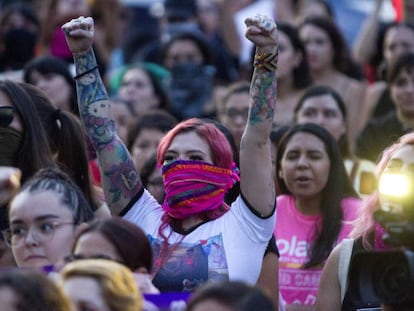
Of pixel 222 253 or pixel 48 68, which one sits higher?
pixel 48 68

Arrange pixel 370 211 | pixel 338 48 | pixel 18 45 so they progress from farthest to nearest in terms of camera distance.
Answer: pixel 18 45, pixel 338 48, pixel 370 211

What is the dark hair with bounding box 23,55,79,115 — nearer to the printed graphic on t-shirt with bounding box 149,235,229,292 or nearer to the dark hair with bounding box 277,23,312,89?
the dark hair with bounding box 277,23,312,89

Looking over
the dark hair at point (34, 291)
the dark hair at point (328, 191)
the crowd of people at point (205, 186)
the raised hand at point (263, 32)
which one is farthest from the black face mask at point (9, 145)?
the dark hair at point (34, 291)

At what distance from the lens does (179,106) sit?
10.9 metres

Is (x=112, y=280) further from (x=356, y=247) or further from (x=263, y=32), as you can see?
(x=356, y=247)

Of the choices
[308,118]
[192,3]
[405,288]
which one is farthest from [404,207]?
[192,3]

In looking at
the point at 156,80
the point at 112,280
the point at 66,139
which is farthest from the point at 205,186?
the point at 156,80

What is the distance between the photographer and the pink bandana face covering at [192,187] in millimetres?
6156

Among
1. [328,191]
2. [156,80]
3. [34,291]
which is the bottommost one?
[328,191]

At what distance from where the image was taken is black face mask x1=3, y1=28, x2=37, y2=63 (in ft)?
39.0

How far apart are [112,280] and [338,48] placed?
630 centimetres

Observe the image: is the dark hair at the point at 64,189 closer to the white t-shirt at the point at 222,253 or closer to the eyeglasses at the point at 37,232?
the eyeglasses at the point at 37,232

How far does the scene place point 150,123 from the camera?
9.12 metres

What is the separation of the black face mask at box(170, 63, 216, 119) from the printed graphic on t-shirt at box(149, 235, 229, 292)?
4931 millimetres
